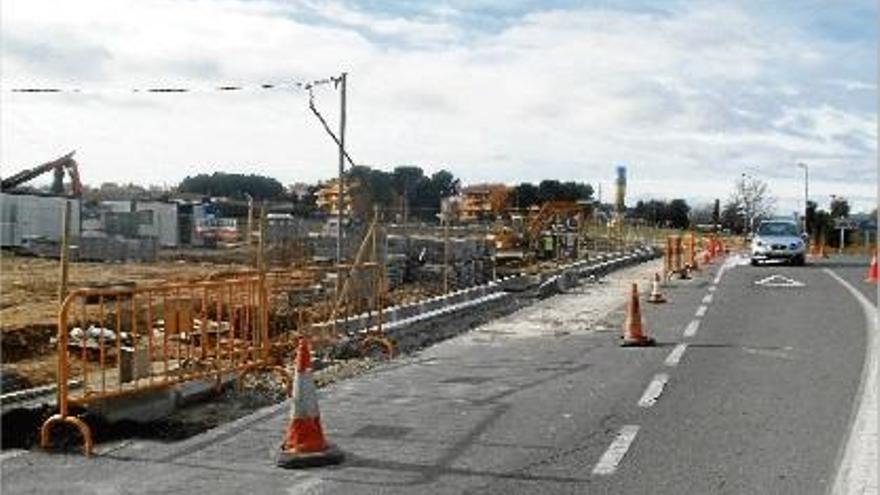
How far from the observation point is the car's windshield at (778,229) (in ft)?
139

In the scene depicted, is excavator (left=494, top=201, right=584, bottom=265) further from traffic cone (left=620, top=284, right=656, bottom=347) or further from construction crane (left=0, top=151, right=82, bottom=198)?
traffic cone (left=620, top=284, right=656, bottom=347)

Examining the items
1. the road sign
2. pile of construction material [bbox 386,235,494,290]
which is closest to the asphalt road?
pile of construction material [bbox 386,235,494,290]

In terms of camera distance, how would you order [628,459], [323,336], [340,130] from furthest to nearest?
[340,130], [323,336], [628,459]

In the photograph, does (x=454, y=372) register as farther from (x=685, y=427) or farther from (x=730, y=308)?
(x=730, y=308)

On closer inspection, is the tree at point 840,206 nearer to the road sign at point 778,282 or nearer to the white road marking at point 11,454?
the road sign at point 778,282

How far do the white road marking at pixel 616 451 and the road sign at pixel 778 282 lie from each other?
21206mm

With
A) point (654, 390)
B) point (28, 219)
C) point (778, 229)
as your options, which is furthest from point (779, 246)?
point (28, 219)

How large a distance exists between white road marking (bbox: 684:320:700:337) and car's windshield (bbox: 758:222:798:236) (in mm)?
24976

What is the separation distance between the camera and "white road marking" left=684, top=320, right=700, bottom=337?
16828 millimetres

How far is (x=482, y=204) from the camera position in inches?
2080

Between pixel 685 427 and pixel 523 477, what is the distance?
7.36 ft

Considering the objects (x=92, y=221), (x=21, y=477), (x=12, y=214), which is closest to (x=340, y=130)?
(x=21, y=477)

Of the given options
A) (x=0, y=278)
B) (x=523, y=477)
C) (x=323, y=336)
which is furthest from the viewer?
(x=0, y=278)

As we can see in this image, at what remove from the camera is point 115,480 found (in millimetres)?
7594
